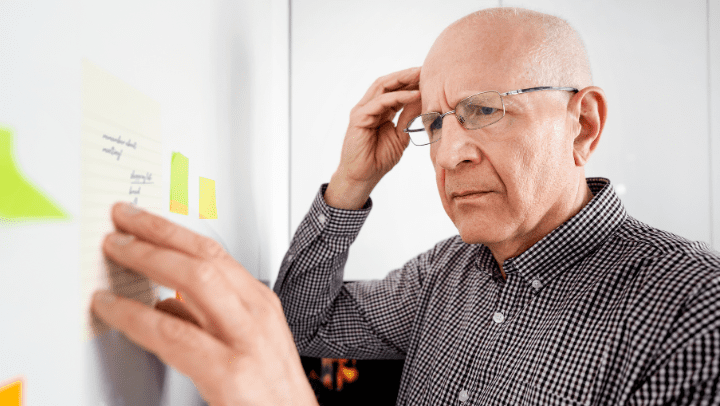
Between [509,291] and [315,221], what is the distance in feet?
1.49

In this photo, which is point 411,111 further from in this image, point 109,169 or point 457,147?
point 109,169

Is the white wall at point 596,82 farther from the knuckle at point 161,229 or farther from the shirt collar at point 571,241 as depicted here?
the knuckle at point 161,229

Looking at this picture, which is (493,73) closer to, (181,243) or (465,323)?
(465,323)

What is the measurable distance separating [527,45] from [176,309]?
71cm

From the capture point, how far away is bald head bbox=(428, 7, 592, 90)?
0.75m

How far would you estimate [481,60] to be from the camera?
30.0 inches

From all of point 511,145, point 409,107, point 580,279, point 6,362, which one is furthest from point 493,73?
point 6,362

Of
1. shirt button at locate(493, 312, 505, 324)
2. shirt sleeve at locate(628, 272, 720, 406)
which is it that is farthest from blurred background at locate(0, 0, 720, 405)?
shirt sleeve at locate(628, 272, 720, 406)

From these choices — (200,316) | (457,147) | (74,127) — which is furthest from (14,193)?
(457,147)

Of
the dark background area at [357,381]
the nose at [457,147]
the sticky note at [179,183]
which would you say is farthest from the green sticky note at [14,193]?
the dark background area at [357,381]

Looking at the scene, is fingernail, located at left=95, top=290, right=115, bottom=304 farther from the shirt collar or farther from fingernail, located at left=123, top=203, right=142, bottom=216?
the shirt collar

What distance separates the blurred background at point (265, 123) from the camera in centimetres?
29

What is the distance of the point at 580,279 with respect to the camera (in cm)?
74

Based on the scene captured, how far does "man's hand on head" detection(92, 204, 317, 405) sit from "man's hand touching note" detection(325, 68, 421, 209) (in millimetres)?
588
